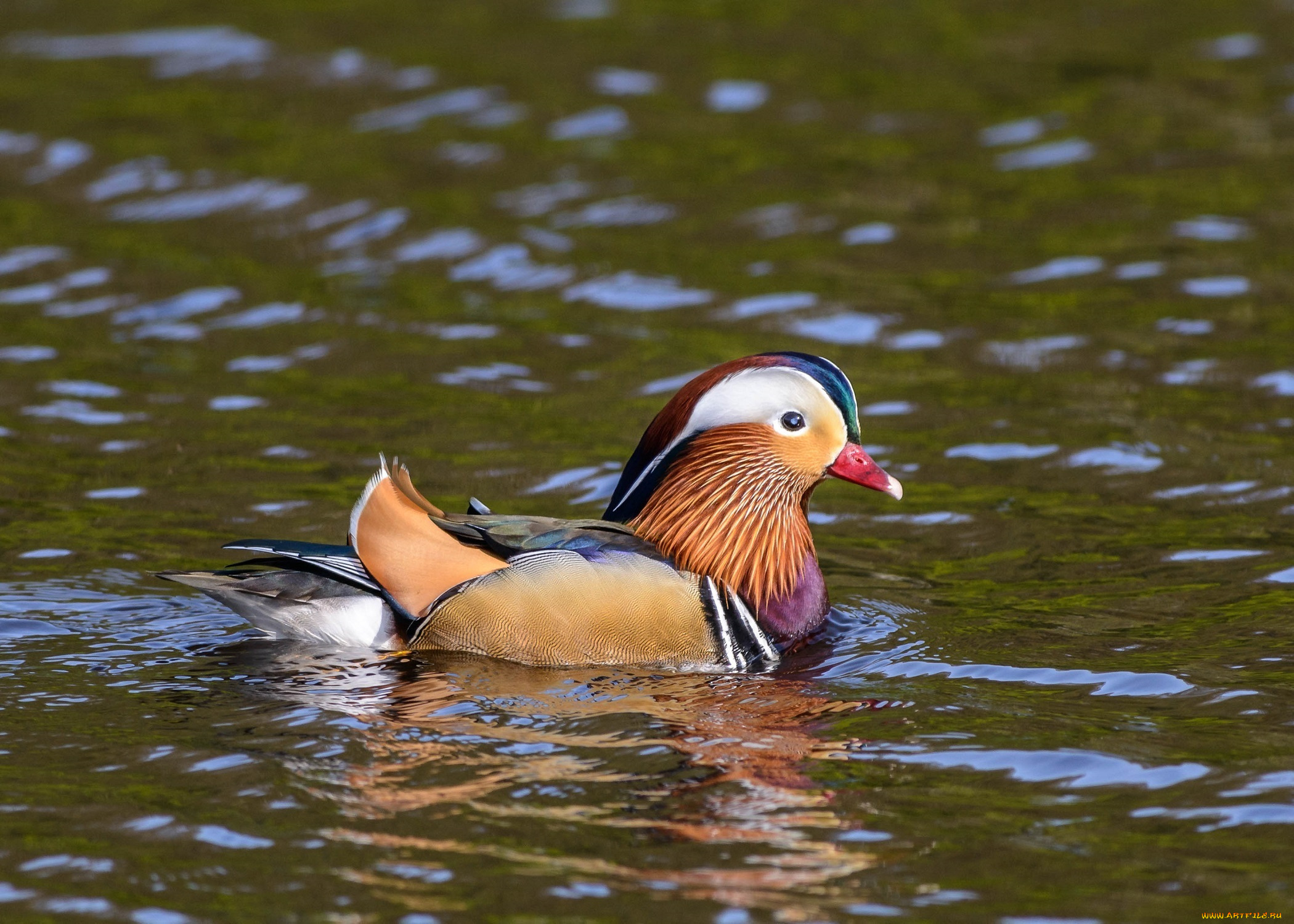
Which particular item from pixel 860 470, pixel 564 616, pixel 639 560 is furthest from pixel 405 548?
pixel 860 470

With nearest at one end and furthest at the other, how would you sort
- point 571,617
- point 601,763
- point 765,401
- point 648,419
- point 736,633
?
point 601,763
point 571,617
point 736,633
point 765,401
point 648,419

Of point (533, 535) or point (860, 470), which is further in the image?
point (860, 470)

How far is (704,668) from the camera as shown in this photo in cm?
626

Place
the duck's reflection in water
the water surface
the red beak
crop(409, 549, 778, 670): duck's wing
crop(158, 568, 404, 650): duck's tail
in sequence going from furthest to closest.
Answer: the red beak < crop(158, 568, 404, 650): duck's tail < crop(409, 549, 778, 670): duck's wing < the water surface < the duck's reflection in water

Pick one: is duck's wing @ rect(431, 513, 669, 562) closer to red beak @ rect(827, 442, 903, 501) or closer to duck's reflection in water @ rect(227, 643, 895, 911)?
duck's reflection in water @ rect(227, 643, 895, 911)

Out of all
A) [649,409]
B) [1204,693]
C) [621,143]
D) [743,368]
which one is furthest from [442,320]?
[1204,693]

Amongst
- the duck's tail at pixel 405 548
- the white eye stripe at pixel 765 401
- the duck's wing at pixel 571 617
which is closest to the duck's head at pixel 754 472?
the white eye stripe at pixel 765 401

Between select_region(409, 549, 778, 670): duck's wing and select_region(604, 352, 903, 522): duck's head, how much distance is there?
1.86ft

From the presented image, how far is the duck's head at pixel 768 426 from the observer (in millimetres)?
6500

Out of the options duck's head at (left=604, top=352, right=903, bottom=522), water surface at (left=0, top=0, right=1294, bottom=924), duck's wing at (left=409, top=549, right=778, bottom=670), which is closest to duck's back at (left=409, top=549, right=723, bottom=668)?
duck's wing at (left=409, top=549, right=778, bottom=670)

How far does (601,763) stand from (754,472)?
1699mm

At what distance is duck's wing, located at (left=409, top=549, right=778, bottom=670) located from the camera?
6.12 meters

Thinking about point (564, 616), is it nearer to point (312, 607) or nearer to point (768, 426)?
point (312, 607)

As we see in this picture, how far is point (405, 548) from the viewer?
20.2ft
